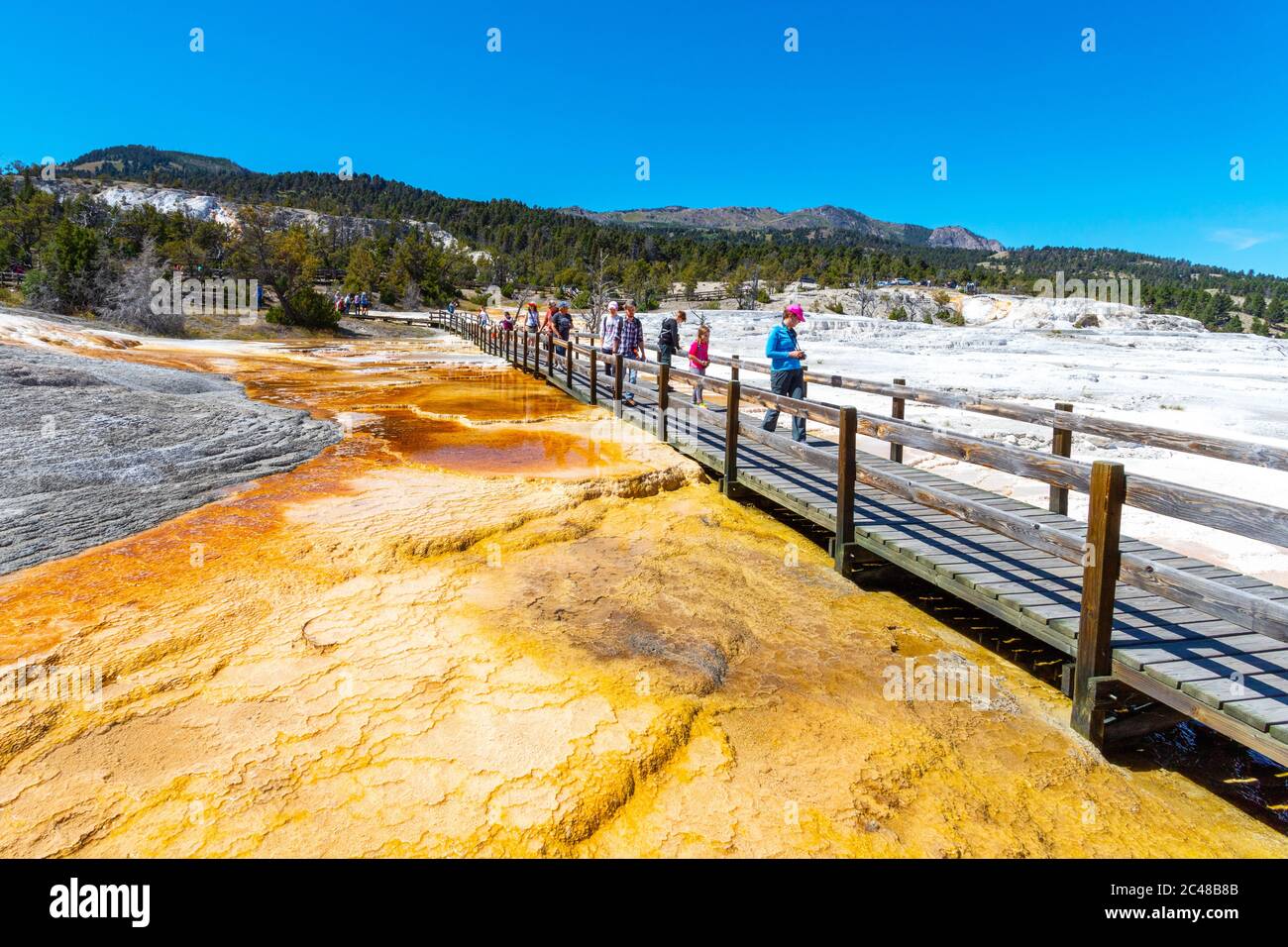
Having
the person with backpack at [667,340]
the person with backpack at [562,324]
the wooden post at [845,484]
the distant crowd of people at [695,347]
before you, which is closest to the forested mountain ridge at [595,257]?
the person with backpack at [562,324]

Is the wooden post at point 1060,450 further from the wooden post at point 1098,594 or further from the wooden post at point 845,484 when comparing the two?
the wooden post at point 1098,594

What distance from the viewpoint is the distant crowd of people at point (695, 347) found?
8180 millimetres

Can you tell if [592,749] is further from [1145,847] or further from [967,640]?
[967,640]

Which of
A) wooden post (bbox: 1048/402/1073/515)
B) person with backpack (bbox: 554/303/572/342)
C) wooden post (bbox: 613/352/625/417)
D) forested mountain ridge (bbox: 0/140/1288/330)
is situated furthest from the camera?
forested mountain ridge (bbox: 0/140/1288/330)

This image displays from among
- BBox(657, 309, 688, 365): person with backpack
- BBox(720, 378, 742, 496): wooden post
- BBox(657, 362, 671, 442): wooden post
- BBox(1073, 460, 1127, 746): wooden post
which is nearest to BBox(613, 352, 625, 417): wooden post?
BBox(657, 309, 688, 365): person with backpack

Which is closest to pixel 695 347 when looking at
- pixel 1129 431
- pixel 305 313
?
pixel 1129 431

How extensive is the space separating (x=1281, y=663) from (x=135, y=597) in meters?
5.69

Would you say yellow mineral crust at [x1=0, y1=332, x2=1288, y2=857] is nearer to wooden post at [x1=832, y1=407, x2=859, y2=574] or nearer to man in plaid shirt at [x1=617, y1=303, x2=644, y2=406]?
wooden post at [x1=832, y1=407, x2=859, y2=574]

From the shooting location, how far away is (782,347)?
8.16m

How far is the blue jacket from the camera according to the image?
8.11 meters

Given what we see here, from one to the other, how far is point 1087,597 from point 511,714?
2.58 meters

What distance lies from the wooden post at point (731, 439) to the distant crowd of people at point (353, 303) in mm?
37211

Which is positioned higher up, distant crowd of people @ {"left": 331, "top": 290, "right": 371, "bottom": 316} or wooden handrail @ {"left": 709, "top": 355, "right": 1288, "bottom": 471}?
distant crowd of people @ {"left": 331, "top": 290, "right": 371, "bottom": 316}

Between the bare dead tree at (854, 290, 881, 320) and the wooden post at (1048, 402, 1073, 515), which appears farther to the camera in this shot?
the bare dead tree at (854, 290, 881, 320)
